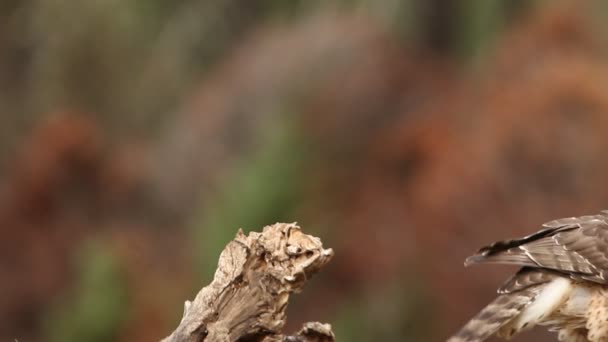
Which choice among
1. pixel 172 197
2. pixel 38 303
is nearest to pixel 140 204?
pixel 172 197

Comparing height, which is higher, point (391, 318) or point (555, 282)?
point (391, 318)

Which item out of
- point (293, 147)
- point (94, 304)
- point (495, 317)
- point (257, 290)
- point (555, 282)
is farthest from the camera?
point (293, 147)

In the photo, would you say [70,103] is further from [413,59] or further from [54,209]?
[413,59]

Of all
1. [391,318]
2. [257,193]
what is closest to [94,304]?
[257,193]

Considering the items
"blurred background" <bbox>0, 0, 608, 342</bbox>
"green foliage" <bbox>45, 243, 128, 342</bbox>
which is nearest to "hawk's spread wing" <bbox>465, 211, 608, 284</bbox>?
"blurred background" <bbox>0, 0, 608, 342</bbox>

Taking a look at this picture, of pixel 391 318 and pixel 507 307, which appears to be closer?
pixel 507 307

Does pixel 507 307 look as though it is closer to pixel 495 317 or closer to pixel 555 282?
pixel 495 317

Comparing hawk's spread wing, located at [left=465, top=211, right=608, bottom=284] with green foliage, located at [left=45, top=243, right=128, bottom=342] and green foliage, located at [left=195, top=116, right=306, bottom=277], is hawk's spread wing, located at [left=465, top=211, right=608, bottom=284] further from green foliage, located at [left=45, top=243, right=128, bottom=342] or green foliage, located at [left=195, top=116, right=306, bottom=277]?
green foliage, located at [left=45, top=243, right=128, bottom=342]

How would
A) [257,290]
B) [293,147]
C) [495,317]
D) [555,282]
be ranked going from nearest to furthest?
[257,290] < [495,317] < [555,282] < [293,147]
